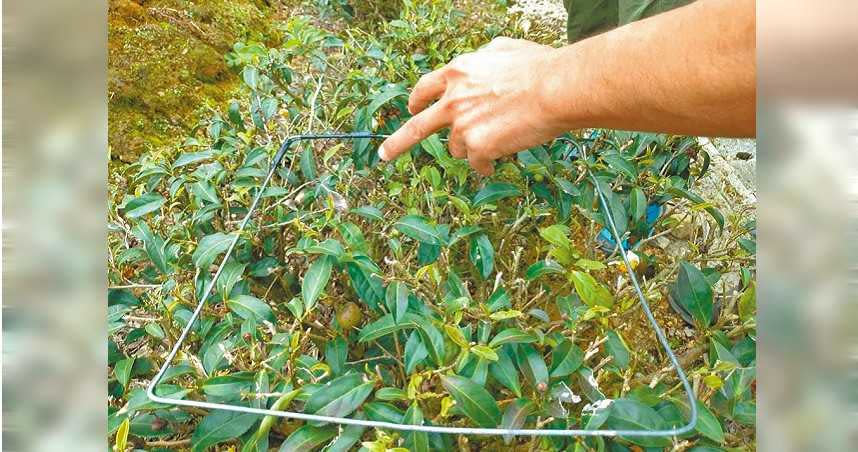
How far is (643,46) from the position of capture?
791 mm

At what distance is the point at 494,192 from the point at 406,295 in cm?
35

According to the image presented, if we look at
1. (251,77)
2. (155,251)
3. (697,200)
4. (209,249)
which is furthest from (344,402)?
(251,77)

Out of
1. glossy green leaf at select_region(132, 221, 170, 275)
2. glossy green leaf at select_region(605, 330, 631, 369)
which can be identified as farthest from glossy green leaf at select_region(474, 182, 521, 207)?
glossy green leaf at select_region(132, 221, 170, 275)

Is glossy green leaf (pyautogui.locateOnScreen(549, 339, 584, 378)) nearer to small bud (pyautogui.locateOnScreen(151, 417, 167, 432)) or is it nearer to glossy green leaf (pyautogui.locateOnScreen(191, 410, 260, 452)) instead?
glossy green leaf (pyautogui.locateOnScreen(191, 410, 260, 452))

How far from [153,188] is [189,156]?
110 mm

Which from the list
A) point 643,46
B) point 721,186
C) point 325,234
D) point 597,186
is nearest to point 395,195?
point 325,234

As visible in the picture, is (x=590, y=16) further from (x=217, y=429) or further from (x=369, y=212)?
(x=217, y=429)

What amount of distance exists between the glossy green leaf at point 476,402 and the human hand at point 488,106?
1.57 ft

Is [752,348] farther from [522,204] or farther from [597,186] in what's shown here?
[522,204]

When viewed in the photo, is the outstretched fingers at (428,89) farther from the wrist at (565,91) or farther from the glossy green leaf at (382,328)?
the glossy green leaf at (382,328)

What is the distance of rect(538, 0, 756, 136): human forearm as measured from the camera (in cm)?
57

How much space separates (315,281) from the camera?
39.9 inches

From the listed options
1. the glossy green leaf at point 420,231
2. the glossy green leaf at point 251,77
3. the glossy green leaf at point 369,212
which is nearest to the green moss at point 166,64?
the glossy green leaf at point 251,77

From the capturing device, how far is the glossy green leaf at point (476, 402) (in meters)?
0.84
